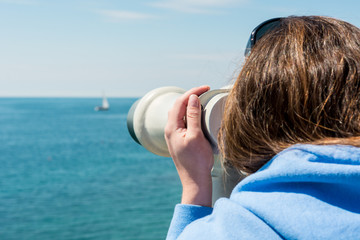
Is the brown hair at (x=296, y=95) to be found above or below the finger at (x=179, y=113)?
above

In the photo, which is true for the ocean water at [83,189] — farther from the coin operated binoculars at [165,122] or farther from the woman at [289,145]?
the woman at [289,145]

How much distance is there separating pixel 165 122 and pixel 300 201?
1.27 ft

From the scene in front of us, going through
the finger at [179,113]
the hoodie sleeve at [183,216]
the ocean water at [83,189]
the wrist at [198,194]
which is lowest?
the ocean water at [83,189]

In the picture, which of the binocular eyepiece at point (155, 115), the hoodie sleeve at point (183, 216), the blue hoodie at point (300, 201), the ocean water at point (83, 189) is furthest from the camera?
the ocean water at point (83, 189)

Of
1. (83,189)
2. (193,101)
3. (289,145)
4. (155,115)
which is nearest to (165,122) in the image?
(155,115)

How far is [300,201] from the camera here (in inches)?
19.6

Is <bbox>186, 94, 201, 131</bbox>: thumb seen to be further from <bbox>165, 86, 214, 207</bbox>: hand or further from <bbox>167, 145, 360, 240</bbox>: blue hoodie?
<bbox>167, 145, 360, 240</bbox>: blue hoodie

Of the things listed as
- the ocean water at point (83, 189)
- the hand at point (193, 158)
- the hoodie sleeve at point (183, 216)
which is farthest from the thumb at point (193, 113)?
the ocean water at point (83, 189)

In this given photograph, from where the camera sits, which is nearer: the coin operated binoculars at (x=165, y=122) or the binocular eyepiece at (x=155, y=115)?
the coin operated binoculars at (x=165, y=122)

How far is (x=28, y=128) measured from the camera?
53531 mm

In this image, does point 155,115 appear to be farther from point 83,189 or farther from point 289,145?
point 83,189

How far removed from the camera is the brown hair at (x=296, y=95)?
55cm

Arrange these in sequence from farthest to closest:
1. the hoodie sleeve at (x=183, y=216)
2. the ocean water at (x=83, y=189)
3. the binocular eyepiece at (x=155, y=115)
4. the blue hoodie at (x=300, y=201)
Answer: the ocean water at (x=83, y=189)
the binocular eyepiece at (x=155, y=115)
the hoodie sleeve at (x=183, y=216)
the blue hoodie at (x=300, y=201)

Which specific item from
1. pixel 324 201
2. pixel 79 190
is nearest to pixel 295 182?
pixel 324 201
